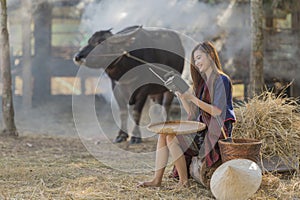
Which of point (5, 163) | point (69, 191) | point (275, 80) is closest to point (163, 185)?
point (69, 191)

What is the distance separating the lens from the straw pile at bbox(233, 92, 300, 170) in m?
5.41

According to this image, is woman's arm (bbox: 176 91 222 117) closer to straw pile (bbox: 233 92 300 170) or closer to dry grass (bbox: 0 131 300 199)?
dry grass (bbox: 0 131 300 199)

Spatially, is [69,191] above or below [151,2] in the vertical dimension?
below

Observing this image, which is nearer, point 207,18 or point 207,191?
point 207,191

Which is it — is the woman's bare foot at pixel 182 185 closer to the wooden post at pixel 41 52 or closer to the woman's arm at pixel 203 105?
the woman's arm at pixel 203 105

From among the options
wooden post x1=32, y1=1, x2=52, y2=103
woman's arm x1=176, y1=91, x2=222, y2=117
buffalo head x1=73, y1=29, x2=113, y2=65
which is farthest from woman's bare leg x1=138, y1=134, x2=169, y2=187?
wooden post x1=32, y1=1, x2=52, y2=103

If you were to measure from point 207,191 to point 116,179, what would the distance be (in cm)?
109

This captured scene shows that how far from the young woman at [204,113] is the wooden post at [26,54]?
834cm

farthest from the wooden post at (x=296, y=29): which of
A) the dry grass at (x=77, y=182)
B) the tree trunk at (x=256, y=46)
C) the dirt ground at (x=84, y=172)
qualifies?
the dry grass at (x=77, y=182)

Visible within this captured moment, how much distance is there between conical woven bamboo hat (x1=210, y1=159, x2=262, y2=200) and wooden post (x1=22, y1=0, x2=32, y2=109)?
923 cm

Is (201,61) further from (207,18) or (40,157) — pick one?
(207,18)

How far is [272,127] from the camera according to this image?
5.50 meters

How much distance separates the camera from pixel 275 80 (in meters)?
11.1

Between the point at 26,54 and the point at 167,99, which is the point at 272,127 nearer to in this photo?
the point at 167,99
